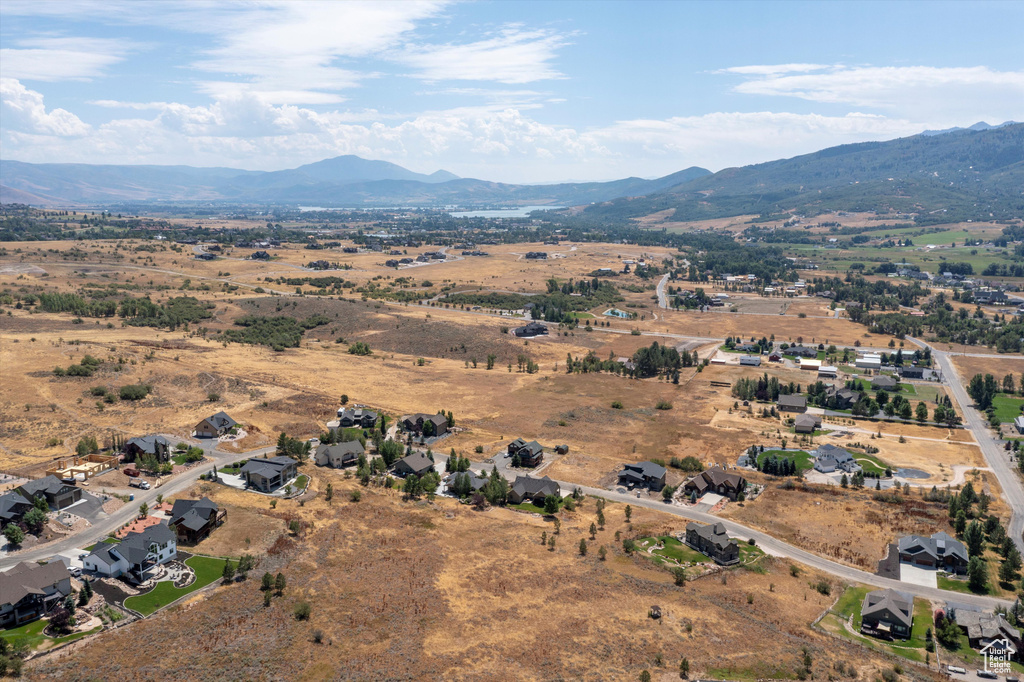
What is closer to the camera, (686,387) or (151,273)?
(686,387)

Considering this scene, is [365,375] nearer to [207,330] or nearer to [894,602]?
[207,330]

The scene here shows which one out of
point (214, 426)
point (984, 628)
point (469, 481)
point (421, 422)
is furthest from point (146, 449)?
point (984, 628)

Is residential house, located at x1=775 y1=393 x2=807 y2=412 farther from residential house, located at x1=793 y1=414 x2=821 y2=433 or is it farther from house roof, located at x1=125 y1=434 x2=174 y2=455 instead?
house roof, located at x1=125 y1=434 x2=174 y2=455

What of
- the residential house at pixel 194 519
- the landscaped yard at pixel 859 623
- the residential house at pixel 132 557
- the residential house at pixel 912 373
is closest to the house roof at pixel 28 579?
the residential house at pixel 132 557

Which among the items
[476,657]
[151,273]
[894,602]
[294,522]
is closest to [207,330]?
[151,273]

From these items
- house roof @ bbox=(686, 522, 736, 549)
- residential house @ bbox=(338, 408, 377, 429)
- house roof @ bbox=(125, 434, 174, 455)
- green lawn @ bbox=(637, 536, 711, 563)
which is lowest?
green lawn @ bbox=(637, 536, 711, 563)

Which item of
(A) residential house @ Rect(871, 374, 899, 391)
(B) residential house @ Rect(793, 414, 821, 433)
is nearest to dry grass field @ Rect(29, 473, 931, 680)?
(B) residential house @ Rect(793, 414, 821, 433)
